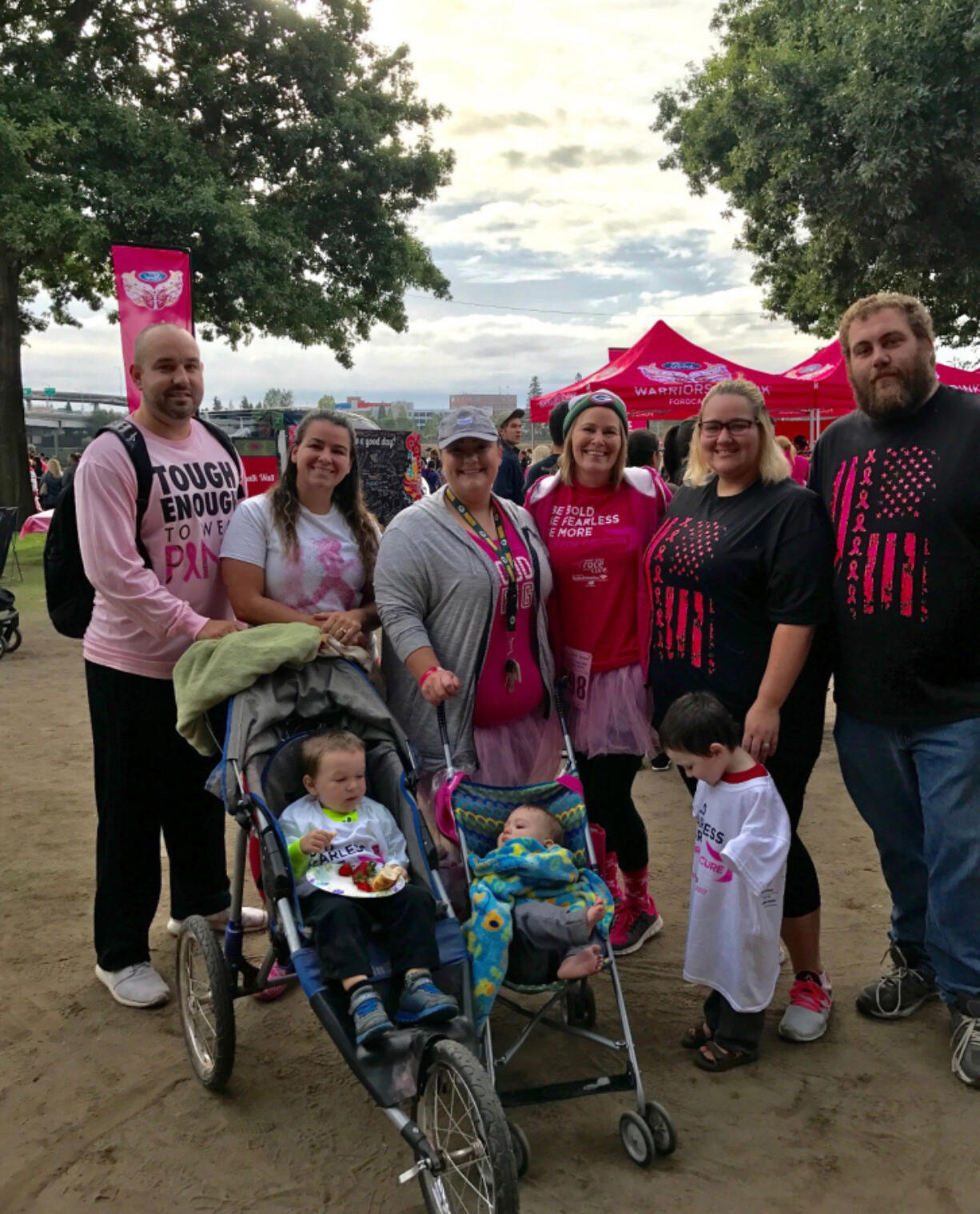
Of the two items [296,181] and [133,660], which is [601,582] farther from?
[296,181]

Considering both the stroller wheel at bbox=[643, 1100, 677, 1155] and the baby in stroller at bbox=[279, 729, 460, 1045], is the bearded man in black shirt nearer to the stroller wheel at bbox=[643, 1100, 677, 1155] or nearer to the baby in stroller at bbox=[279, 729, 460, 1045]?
the stroller wheel at bbox=[643, 1100, 677, 1155]

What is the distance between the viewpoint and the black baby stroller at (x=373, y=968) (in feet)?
6.87

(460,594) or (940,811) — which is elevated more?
(460,594)

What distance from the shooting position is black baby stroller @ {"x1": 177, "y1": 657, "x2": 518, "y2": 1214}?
2.09 metres

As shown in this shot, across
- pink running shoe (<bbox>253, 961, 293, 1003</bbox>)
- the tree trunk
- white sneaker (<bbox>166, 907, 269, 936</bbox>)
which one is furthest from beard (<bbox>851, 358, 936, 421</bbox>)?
the tree trunk

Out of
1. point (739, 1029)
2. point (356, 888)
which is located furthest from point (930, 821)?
point (356, 888)

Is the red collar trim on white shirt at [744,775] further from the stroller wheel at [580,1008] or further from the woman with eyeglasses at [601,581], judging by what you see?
the stroller wheel at [580,1008]

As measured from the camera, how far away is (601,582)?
3248mm

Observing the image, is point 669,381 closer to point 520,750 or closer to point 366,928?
point 520,750

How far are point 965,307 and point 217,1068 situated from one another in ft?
59.6

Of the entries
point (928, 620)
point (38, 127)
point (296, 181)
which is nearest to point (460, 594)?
point (928, 620)

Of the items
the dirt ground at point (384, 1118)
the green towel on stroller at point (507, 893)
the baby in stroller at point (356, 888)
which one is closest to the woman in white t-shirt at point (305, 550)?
the baby in stroller at point (356, 888)

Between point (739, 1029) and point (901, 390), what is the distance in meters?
1.97

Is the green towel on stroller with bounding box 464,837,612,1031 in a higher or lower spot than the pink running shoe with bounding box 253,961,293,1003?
higher
